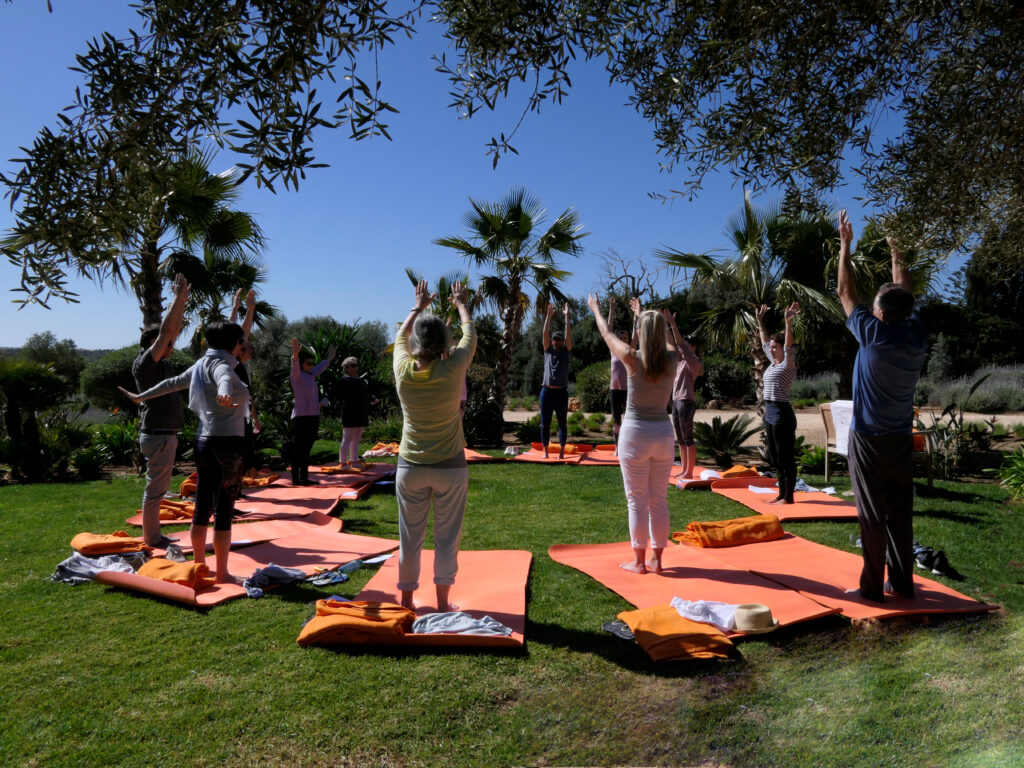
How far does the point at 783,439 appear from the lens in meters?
6.96

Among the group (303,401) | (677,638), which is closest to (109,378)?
(303,401)

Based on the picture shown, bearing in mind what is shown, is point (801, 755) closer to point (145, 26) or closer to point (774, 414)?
point (145, 26)

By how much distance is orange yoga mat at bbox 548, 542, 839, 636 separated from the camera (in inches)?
165

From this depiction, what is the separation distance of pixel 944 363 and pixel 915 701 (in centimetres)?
2343

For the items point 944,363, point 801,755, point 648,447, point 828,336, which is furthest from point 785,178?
point 944,363

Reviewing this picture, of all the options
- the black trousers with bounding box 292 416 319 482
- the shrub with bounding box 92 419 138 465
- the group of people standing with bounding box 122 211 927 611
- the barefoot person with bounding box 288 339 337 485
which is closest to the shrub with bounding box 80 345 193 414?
the shrub with bounding box 92 419 138 465

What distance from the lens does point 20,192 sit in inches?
104

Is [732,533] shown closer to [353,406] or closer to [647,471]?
[647,471]

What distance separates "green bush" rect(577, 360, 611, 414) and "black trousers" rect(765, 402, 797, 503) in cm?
1340

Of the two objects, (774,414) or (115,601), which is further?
(774,414)

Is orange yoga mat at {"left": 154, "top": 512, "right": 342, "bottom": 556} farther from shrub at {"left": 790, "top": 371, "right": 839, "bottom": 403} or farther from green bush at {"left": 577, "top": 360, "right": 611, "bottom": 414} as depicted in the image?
shrub at {"left": 790, "top": 371, "right": 839, "bottom": 403}

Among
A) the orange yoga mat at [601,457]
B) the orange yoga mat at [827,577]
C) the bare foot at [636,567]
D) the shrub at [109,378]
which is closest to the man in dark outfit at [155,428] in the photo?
the bare foot at [636,567]

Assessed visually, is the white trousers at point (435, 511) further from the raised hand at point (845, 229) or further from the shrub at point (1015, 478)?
the shrub at point (1015, 478)

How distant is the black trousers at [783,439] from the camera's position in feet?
22.5
